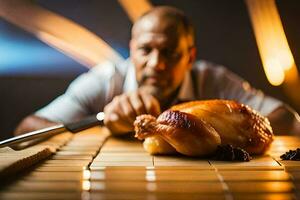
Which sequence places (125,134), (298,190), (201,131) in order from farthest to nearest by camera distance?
(125,134)
(201,131)
(298,190)

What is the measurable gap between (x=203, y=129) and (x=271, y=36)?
1279 millimetres

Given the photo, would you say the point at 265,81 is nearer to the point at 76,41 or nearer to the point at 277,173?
the point at 76,41

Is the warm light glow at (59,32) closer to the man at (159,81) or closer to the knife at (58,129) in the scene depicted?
the man at (159,81)

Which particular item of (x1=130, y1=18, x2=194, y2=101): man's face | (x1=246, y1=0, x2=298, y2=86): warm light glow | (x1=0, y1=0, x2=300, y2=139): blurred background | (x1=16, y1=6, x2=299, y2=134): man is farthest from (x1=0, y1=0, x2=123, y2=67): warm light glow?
(x1=246, y1=0, x2=298, y2=86): warm light glow

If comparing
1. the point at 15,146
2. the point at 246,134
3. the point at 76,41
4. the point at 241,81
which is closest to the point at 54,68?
the point at 76,41

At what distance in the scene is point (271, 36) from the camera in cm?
223

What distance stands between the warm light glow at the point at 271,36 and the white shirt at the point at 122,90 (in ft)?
0.55

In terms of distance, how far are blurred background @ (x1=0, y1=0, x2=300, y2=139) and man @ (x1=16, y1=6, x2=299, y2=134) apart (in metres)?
0.12

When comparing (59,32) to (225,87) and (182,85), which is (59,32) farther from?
(225,87)

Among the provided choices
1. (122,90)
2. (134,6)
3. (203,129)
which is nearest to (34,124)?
(122,90)

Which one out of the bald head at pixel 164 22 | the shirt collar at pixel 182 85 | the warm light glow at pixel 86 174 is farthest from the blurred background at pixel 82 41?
the warm light glow at pixel 86 174

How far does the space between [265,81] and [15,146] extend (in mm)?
1365

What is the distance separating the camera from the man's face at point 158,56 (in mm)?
1761

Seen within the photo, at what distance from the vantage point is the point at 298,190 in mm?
792
